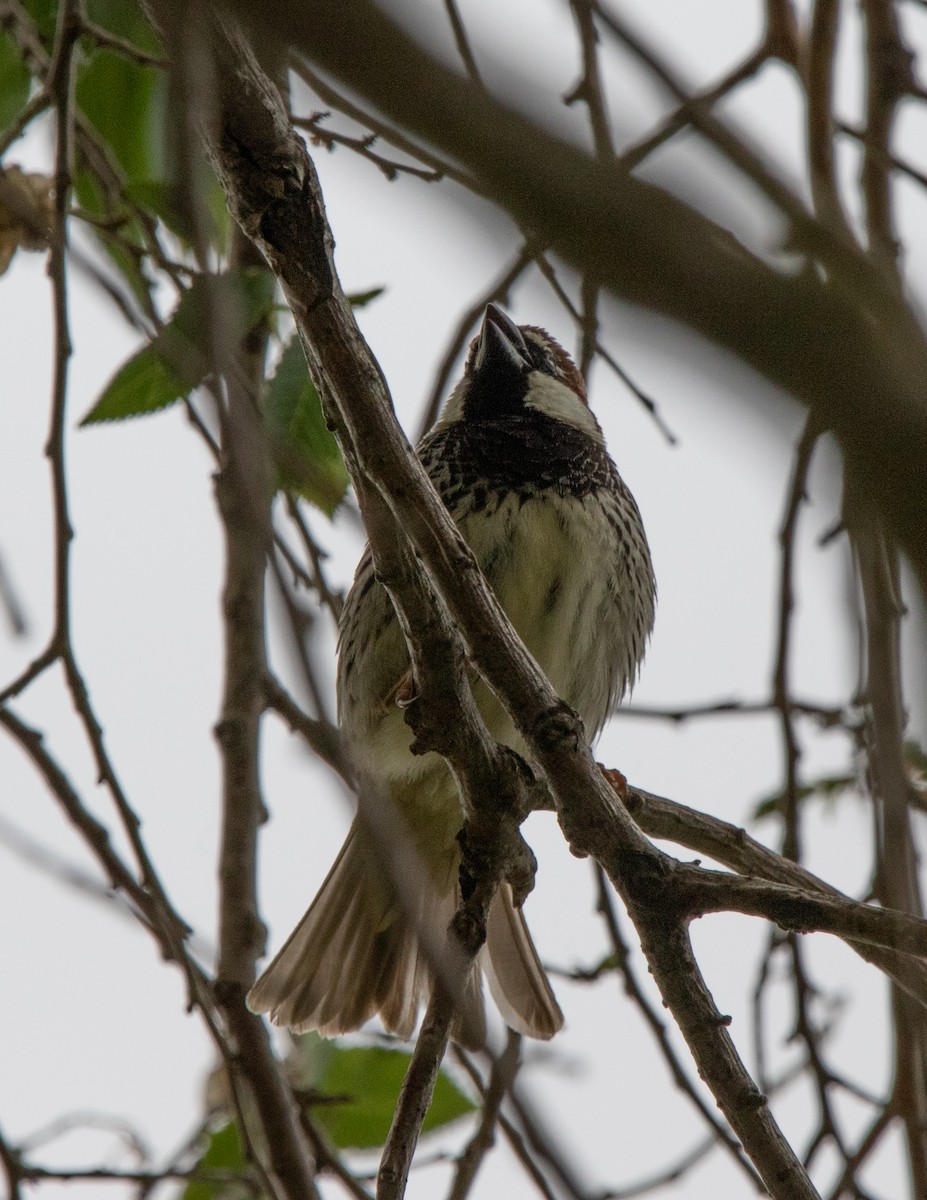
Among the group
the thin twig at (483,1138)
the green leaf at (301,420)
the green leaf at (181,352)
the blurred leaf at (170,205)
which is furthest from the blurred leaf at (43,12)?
the thin twig at (483,1138)

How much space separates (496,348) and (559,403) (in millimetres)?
237

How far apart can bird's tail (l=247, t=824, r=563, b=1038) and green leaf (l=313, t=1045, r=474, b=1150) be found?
0.34ft

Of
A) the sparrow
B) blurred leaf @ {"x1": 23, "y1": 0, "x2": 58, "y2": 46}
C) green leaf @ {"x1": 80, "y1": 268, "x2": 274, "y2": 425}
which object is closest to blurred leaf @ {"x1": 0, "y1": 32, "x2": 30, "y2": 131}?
blurred leaf @ {"x1": 23, "y1": 0, "x2": 58, "y2": 46}

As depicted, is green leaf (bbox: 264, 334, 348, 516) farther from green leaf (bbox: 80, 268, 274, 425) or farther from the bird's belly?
the bird's belly

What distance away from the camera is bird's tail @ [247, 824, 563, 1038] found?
331 cm

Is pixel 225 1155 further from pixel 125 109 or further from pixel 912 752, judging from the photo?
pixel 125 109

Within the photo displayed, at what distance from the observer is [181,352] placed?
8.41ft

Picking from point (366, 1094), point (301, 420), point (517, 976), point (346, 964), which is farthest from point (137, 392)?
point (366, 1094)

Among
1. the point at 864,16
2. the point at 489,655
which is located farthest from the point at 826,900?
the point at 864,16

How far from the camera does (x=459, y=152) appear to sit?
62 cm

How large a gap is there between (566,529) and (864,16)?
5.02 ft

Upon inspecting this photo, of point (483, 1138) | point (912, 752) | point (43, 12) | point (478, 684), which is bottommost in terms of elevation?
point (483, 1138)

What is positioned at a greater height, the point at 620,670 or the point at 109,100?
the point at 109,100

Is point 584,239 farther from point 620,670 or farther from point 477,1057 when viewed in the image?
point 620,670
